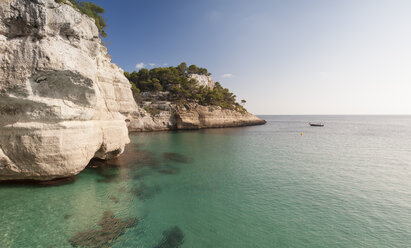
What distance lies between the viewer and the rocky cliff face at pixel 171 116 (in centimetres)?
4041

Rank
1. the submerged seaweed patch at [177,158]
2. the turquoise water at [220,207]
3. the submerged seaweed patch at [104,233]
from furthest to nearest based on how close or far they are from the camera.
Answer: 1. the submerged seaweed patch at [177,158]
2. the turquoise water at [220,207]
3. the submerged seaweed patch at [104,233]

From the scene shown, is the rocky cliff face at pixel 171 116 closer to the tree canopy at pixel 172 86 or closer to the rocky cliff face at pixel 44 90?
the tree canopy at pixel 172 86

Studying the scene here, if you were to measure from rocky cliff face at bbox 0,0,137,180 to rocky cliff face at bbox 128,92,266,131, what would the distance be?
94.8 ft

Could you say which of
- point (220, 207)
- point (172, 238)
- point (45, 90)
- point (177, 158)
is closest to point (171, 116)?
point (177, 158)

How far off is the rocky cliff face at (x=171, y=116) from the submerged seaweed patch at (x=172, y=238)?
110ft

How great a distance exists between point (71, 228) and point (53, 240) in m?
0.62

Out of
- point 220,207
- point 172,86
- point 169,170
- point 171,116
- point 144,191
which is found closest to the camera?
point 220,207

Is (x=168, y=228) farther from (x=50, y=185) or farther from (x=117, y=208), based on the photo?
(x=50, y=185)

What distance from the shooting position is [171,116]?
4438 centimetres

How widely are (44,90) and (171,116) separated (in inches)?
1443

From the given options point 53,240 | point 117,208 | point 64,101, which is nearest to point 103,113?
point 64,101

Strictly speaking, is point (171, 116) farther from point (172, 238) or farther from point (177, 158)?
point (172, 238)

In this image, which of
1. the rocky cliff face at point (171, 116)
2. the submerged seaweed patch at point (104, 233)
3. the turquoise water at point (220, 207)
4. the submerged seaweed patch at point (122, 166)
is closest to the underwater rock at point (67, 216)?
the turquoise water at point (220, 207)

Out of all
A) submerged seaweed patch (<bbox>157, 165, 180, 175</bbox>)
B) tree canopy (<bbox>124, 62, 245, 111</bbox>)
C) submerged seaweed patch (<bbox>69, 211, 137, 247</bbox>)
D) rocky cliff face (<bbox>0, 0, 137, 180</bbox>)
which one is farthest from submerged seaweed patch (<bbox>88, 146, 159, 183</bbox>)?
tree canopy (<bbox>124, 62, 245, 111</bbox>)
